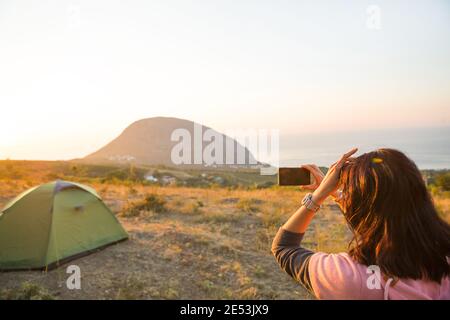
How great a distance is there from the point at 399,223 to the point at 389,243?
74 millimetres

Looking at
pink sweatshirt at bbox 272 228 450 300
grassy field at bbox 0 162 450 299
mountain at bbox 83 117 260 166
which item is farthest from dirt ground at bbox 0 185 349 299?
mountain at bbox 83 117 260 166

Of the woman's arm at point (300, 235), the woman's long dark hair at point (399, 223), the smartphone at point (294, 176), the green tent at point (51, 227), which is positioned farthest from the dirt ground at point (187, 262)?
the woman's long dark hair at point (399, 223)

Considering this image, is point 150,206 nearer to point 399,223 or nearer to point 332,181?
point 332,181

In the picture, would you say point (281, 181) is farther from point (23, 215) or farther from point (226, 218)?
point (226, 218)

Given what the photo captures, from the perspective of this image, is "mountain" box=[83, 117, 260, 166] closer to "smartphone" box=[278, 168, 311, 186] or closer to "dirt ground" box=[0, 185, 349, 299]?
"dirt ground" box=[0, 185, 349, 299]

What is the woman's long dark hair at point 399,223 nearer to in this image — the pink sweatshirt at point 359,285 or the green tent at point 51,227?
the pink sweatshirt at point 359,285

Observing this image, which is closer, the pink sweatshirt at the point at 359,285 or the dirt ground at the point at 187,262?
the pink sweatshirt at the point at 359,285

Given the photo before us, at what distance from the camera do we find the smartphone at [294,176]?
170cm

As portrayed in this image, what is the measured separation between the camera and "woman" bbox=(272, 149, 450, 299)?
1.25 meters

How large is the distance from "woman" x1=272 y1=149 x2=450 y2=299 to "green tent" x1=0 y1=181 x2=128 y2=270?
16.2 feet

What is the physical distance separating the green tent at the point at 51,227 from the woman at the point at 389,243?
4946 millimetres

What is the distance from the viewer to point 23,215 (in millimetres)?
5699

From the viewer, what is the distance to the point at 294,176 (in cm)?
173

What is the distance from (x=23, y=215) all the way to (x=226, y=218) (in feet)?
13.5
